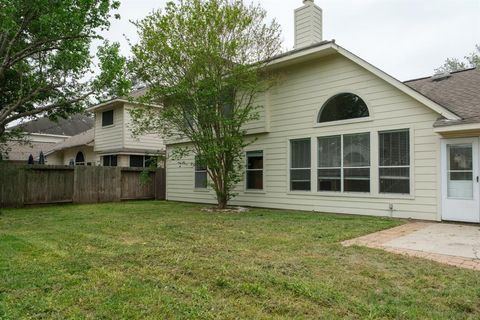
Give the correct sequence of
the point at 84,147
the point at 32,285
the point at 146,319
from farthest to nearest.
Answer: the point at 84,147 → the point at 32,285 → the point at 146,319

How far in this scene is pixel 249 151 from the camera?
40.4ft

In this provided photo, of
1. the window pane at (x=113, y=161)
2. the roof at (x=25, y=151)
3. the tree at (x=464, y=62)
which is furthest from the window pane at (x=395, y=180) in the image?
the tree at (x=464, y=62)

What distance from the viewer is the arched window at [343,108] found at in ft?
31.7

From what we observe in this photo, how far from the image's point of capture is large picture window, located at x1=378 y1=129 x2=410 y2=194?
876cm

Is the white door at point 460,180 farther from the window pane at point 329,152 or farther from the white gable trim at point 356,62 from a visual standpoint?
the window pane at point 329,152

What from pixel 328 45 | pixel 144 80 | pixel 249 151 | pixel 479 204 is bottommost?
pixel 479 204

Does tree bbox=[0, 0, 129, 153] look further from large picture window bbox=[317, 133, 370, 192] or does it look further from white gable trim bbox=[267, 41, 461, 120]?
large picture window bbox=[317, 133, 370, 192]

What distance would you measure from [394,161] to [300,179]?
2903mm

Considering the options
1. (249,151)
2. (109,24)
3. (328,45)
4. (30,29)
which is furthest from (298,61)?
(30,29)

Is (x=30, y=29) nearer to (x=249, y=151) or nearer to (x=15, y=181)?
(x=15, y=181)

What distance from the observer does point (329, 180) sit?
1019 cm

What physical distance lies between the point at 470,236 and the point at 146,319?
6053mm

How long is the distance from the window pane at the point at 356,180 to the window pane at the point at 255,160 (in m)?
3.14

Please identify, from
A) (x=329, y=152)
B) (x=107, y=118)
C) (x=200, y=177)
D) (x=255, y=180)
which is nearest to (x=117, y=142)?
(x=107, y=118)
